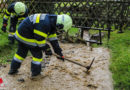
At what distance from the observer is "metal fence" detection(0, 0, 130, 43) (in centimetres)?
787

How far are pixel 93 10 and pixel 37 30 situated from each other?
6036mm

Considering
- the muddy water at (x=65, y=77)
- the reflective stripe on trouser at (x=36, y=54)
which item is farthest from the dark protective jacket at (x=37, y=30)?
the muddy water at (x=65, y=77)

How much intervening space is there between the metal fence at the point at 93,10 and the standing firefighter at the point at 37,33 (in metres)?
4.11

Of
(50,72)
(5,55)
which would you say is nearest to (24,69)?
(50,72)

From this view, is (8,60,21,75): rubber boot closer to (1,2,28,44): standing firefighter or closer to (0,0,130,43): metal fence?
(1,2,28,44): standing firefighter

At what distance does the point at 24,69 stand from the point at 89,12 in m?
5.88

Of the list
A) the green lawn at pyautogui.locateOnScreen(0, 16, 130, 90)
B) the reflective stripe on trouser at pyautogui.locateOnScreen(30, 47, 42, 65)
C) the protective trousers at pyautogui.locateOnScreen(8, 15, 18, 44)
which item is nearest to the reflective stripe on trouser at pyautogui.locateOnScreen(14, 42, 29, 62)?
the reflective stripe on trouser at pyautogui.locateOnScreen(30, 47, 42, 65)

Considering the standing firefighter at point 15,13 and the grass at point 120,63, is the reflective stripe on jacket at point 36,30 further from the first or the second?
the grass at point 120,63

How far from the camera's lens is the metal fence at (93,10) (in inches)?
310

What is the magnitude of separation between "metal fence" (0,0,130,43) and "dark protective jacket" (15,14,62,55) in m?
4.14

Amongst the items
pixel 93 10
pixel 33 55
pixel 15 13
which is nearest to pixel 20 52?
pixel 33 55

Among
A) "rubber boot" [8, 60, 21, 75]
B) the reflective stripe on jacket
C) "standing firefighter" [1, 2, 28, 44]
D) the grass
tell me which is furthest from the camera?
"standing firefighter" [1, 2, 28, 44]

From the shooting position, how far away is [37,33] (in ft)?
10.5

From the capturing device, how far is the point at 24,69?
A: 4445 mm
